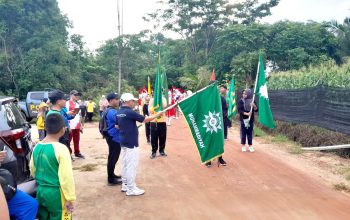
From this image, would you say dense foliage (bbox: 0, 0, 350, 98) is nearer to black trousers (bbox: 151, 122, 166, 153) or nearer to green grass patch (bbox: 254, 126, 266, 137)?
Answer: green grass patch (bbox: 254, 126, 266, 137)

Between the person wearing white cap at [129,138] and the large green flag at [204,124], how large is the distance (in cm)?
74

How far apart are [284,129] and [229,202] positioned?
28.0 feet

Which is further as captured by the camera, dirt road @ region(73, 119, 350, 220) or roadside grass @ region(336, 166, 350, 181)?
roadside grass @ region(336, 166, 350, 181)

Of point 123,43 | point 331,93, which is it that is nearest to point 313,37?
point 123,43

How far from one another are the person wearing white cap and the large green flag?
29.0 inches

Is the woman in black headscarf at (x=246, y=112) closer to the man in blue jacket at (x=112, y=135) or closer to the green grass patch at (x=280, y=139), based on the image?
the green grass patch at (x=280, y=139)

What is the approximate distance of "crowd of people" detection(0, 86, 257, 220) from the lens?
366 cm

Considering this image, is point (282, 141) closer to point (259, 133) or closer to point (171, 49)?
point (259, 133)

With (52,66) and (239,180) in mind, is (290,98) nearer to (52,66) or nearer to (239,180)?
(239,180)

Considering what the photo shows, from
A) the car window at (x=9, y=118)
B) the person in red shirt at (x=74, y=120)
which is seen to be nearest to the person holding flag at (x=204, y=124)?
the car window at (x=9, y=118)

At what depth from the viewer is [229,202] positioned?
624 centimetres

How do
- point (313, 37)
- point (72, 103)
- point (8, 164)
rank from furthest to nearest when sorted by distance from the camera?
point (313, 37)
point (72, 103)
point (8, 164)

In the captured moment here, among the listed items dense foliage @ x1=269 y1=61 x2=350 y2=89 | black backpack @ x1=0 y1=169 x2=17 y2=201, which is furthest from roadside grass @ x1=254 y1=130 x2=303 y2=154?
black backpack @ x1=0 y1=169 x2=17 y2=201

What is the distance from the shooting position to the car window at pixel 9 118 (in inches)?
210
